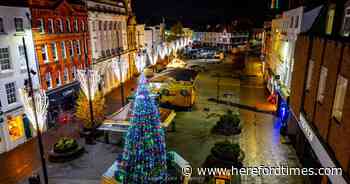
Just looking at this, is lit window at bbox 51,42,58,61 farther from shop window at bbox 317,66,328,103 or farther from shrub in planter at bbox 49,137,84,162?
shop window at bbox 317,66,328,103

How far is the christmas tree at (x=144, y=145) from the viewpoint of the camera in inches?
453

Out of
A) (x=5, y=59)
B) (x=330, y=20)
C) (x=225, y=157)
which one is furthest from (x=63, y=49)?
(x=330, y=20)

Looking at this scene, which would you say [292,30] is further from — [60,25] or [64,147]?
[60,25]

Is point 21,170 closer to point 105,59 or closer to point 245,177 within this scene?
point 245,177

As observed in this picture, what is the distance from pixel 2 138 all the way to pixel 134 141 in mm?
15544

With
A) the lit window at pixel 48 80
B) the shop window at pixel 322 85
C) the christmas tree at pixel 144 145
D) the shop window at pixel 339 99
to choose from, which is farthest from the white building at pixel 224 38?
the christmas tree at pixel 144 145

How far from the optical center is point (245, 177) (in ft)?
55.4

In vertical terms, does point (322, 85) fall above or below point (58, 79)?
above

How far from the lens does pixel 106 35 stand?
132 feet

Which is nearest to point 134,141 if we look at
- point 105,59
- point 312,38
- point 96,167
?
point 96,167

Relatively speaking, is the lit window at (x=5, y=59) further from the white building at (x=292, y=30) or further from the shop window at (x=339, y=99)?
the white building at (x=292, y=30)

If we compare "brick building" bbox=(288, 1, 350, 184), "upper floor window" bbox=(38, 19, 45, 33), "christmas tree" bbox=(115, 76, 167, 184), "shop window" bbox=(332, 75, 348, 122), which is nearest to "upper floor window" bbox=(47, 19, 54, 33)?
"upper floor window" bbox=(38, 19, 45, 33)

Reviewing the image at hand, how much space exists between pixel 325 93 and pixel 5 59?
23560mm

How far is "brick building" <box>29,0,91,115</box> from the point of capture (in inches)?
997
